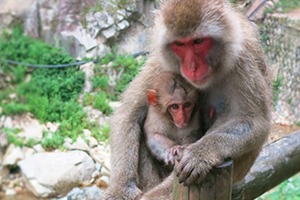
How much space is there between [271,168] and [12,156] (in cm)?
605

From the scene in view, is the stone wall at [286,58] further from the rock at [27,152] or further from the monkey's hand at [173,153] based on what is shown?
the rock at [27,152]

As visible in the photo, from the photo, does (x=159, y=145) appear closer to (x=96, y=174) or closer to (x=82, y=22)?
(x=96, y=174)

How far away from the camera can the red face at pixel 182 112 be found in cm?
289

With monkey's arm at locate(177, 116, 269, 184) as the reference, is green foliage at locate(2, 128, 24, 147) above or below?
below

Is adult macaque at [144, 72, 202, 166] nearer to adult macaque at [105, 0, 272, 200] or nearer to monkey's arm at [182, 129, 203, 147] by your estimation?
monkey's arm at [182, 129, 203, 147]

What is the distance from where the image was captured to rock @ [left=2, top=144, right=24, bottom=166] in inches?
297

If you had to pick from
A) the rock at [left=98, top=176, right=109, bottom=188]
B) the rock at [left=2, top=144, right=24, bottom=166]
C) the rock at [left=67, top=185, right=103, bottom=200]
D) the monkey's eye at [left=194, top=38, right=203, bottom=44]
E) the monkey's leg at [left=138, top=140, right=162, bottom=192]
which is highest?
the monkey's eye at [left=194, top=38, right=203, bottom=44]

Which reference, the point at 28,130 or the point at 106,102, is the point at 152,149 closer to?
the point at 106,102

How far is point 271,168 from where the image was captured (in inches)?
125

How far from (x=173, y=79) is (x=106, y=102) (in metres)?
4.88

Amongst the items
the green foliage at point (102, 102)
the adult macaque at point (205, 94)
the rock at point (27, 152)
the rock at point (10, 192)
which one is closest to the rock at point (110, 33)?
the green foliage at point (102, 102)

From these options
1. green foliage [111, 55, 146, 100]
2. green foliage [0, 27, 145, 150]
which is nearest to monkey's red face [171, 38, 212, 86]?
green foliage [111, 55, 146, 100]

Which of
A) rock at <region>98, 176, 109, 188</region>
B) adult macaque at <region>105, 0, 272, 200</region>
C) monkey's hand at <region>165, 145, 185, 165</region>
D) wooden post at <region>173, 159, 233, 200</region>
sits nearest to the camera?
wooden post at <region>173, 159, 233, 200</region>

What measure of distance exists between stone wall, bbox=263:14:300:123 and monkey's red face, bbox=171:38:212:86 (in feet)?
13.5
